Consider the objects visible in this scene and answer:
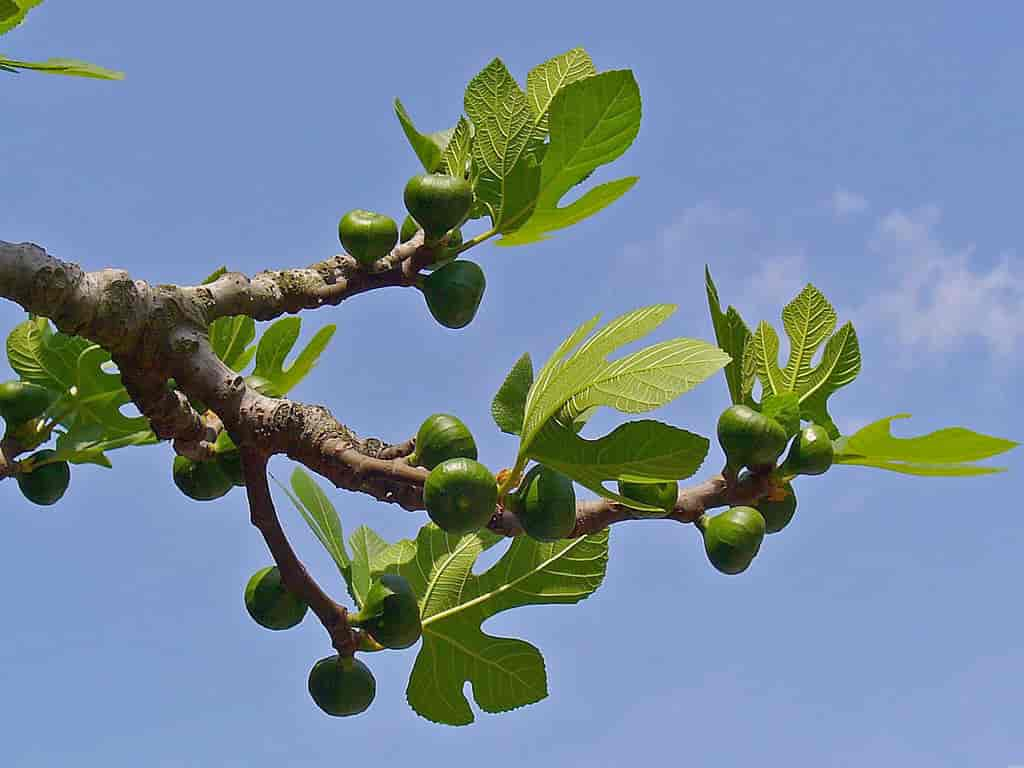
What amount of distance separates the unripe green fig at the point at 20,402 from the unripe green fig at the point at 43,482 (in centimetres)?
10

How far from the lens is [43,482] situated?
2600 mm

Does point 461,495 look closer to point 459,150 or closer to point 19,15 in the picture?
point 459,150

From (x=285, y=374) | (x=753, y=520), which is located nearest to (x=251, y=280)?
(x=285, y=374)

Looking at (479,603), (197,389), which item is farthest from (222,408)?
(479,603)

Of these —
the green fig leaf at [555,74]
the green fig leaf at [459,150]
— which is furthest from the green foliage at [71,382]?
the green fig leaf at [555,74]

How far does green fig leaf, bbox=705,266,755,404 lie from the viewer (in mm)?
2086

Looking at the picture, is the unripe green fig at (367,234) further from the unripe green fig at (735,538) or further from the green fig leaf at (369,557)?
the unripe green fig at (735,538)

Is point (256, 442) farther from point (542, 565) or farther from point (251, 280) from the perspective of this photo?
point (542, 565)

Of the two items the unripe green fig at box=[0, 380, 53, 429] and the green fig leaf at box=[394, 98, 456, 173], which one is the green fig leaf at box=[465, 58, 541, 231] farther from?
the unripe green fig at box=[0, 380, 53, 429]

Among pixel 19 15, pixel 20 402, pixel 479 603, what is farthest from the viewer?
pixel 20 402

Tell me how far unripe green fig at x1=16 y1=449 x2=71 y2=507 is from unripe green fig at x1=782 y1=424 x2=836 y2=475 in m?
1.61

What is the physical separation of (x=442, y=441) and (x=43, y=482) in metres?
1.13

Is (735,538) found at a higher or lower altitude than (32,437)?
lower

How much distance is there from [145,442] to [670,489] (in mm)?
1367
